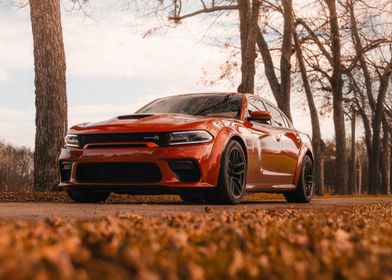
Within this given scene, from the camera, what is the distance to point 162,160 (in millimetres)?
6840

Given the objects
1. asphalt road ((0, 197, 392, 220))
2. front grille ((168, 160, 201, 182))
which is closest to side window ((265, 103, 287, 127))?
asphalt road ((0, 197, 392, 220))

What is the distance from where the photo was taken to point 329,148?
75.8m

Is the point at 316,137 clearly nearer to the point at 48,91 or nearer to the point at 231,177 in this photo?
the point at 48,91

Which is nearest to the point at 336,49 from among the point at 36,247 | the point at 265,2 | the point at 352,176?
the point at 265,2

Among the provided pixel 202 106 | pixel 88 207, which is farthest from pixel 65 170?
pixel 202 106

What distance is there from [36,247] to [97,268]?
455 mm

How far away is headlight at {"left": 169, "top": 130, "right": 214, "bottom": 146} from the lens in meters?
6.90

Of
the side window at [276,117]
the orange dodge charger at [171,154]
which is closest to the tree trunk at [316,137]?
the side window at [276,117]

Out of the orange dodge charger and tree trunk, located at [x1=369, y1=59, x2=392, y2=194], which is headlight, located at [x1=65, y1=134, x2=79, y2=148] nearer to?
the orange dodge charger

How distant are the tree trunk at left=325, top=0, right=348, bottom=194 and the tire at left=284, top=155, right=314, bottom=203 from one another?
12807 millimetres

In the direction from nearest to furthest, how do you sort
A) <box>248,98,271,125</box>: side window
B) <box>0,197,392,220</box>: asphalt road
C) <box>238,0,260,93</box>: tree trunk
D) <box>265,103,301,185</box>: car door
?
<box>0,197,392,220</box>: asphalt road
<box>248,98,271,125</box>: side window
<box>265,103,301,185</box>: car door
<box>238,0,260,93</box>: tree trunk

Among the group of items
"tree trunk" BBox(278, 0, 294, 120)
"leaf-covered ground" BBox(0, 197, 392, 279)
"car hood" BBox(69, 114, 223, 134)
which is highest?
"tree trunk" BBox(278, 0, 294, 120)

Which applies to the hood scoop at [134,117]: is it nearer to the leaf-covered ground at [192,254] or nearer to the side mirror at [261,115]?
the side mirror at [261,115]

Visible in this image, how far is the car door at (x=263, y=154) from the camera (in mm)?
8070
